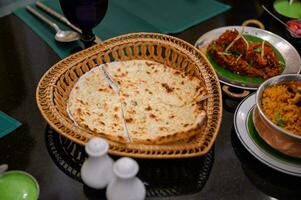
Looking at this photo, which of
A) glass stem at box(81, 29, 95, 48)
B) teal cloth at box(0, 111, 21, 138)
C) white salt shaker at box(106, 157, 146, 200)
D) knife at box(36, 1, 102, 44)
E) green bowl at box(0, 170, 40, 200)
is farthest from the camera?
knife at box(36, 1, 102, 44)

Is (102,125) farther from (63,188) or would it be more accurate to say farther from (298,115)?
(298,115)

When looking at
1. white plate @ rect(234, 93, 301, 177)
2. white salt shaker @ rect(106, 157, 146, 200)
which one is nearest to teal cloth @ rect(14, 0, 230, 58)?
white plate @ rect(234, 93, 301, 177)

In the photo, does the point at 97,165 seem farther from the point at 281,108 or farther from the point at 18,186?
the point at 281,108

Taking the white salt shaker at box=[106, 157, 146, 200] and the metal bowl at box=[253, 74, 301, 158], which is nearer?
the white salt shaker at box=[106, 157, 146, 200]

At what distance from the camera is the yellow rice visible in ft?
3.13

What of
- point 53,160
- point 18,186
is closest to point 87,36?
point 53,160

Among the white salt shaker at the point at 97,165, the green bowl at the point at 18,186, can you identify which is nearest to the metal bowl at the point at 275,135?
the white salt shaker at the point at 97,165

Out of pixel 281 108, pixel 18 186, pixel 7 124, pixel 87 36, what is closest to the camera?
pixel 18 186

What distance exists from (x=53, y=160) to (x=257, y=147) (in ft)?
1.88

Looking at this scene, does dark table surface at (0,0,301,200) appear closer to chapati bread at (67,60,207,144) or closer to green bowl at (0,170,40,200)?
green bowl at (0,170,40,200)

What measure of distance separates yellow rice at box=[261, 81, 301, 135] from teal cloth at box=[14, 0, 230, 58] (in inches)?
24.5

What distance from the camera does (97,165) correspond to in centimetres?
83

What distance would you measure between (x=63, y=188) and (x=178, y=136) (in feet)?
1.09

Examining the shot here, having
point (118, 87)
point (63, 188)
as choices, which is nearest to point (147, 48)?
point (118, 87)
